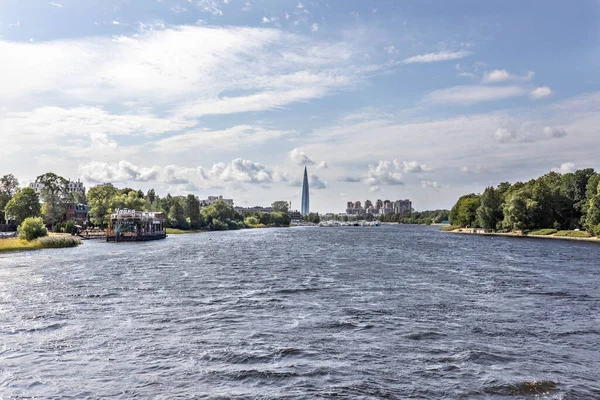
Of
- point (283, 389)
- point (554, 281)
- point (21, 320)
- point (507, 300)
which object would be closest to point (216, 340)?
point (283, 389)

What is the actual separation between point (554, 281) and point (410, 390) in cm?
4269

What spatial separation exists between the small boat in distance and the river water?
3696 inches

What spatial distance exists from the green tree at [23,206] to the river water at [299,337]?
10968 cm

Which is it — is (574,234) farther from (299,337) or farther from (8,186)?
(8,186)

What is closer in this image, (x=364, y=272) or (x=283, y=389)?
(x=283, y=389)

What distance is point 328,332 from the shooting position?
3117 centimetres

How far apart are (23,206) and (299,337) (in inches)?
5967

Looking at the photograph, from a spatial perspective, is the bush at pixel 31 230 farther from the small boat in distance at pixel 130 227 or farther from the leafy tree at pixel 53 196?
the leafy tree at pixel 53 196

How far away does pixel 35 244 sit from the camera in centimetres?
10650

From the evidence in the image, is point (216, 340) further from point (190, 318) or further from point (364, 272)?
point (364, 272)

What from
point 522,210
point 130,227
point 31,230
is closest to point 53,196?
point 130,227

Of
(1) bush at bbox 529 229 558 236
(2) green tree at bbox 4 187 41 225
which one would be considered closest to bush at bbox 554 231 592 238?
(1) bush at bbox 529 229 558 236

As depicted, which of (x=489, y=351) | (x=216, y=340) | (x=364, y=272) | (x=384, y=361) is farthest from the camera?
(x=364, y=272)

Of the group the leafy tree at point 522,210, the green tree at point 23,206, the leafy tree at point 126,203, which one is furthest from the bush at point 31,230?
the leafy tree at point 522,210
